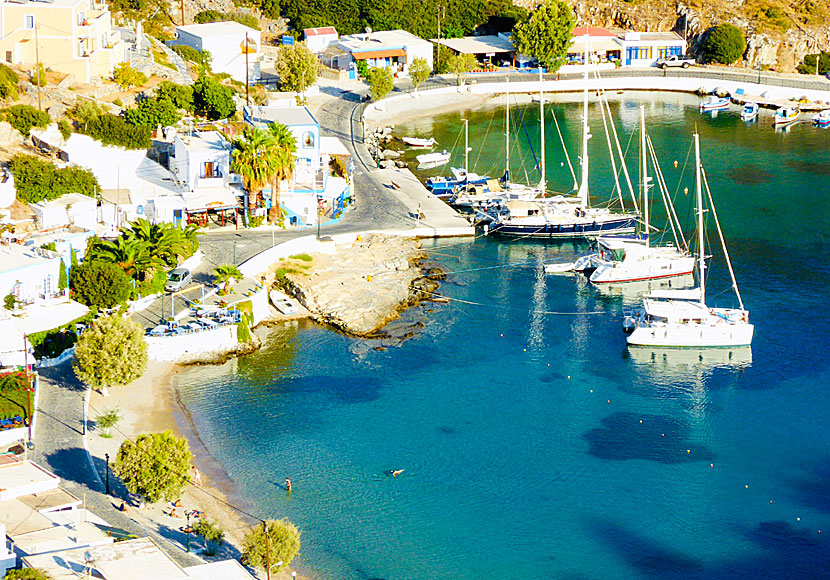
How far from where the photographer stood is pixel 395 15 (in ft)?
546

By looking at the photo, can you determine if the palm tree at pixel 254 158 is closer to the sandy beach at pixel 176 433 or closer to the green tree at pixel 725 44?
the sandy beach at pixel 176 433

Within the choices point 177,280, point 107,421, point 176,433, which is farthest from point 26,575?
→ point 177,280

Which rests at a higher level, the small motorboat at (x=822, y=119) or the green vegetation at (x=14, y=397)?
the small motorboat at (x=822, y=119)

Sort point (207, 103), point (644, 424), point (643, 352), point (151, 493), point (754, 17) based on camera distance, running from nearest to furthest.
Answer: point (151, 493)
point (644, 424)
point (643, 352)
point (207, 103)
point (754, 17)

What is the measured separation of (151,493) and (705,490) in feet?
100.0

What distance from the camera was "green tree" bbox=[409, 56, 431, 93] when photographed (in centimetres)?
14575

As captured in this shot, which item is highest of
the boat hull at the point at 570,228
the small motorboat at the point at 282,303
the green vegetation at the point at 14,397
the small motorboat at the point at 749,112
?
the small motorboat at the point at 749,112

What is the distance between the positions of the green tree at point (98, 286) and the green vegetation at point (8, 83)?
31099mm

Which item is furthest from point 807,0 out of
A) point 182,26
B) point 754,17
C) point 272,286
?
point 272,286

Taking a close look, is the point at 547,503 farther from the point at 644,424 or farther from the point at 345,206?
the point at 345,206

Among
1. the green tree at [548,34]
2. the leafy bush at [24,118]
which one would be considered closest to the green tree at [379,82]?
the green tree at [548,34]

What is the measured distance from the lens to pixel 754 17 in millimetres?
170875

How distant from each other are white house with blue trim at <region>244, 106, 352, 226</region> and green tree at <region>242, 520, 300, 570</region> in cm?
4650

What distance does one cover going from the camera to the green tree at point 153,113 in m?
106
